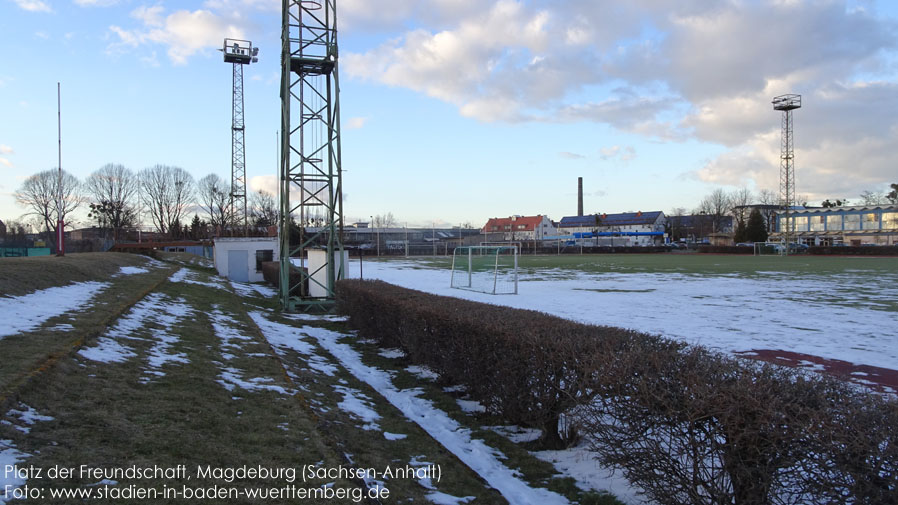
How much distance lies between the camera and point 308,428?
215 inches

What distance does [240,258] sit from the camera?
3256cm

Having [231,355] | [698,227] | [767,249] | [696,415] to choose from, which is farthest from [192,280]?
[698,227]

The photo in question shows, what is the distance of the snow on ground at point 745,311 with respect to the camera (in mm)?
10984

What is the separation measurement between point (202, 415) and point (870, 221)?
109226 mm

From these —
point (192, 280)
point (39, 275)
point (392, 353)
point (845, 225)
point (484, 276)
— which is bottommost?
point (392, 353)

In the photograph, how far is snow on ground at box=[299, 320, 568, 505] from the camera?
4711mm

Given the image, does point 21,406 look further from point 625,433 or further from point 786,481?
point 786,481

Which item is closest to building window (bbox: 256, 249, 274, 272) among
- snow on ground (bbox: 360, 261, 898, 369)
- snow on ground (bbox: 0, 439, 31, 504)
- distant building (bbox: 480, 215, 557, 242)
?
snow on ground (bbox: 360, 261, 898, 369)

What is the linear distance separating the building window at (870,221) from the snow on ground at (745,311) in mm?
76848

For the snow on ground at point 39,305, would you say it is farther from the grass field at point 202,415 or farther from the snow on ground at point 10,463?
the snow on ground at point 10,463

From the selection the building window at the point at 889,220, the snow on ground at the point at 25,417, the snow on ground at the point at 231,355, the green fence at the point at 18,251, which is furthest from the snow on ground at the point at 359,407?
the building window at the point at 889,220

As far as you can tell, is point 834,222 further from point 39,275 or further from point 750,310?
point 39,275

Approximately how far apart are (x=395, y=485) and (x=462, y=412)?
2.47 meters

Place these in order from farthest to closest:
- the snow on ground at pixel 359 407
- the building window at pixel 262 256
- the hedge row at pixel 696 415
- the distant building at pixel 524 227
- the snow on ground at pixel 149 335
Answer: the distant building at pixel 524 227 < the building window at pixel 262 256 < the snow on ground at pixel 149 335 < the snow on ground at pixel 359 407 < the hedge row at pixel 696 415
